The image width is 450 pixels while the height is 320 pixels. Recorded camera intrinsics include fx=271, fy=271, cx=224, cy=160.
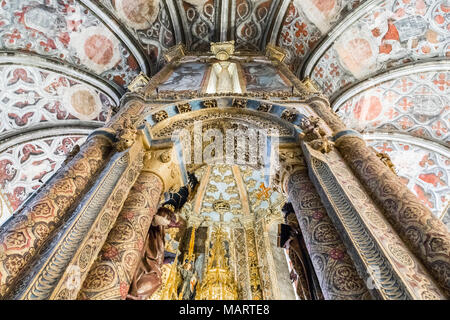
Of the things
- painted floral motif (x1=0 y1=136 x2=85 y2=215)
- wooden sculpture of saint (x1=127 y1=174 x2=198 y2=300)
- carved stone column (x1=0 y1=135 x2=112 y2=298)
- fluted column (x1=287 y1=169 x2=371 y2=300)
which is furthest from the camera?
painted floral motif (x1=0 y1=136 x2=85 y2=215)

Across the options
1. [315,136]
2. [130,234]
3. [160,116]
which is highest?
[160,116]

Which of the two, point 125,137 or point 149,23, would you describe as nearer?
point 125,137

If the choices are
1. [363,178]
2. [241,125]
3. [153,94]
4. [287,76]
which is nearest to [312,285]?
[363,178]

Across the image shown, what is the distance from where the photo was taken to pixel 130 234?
2322 millimetres

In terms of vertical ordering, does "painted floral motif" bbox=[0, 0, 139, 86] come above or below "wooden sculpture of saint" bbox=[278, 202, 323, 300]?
above

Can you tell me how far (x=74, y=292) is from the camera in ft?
5.54

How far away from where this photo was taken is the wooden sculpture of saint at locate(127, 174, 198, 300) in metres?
2.36

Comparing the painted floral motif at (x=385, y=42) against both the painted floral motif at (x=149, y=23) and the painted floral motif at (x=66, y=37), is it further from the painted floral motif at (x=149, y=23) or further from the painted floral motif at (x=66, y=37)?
the painted floral motif at (x=66, y=37)

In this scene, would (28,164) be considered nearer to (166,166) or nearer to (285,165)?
(166,166)

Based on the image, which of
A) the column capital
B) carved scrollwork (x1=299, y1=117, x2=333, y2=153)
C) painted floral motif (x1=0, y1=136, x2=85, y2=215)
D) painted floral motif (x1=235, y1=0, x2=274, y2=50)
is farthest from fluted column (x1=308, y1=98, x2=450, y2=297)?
painted floral motif (x1=0, y1=136, x2=85, y2=215)

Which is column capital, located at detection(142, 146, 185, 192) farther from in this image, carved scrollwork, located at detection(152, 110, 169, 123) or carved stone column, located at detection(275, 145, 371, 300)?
carved stone column, located at detection(275, 145, 371, 300)

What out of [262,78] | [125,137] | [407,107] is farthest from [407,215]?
[407,107]

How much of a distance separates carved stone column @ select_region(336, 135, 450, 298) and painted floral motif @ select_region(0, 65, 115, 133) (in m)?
5.69

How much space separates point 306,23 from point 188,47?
131 inches
